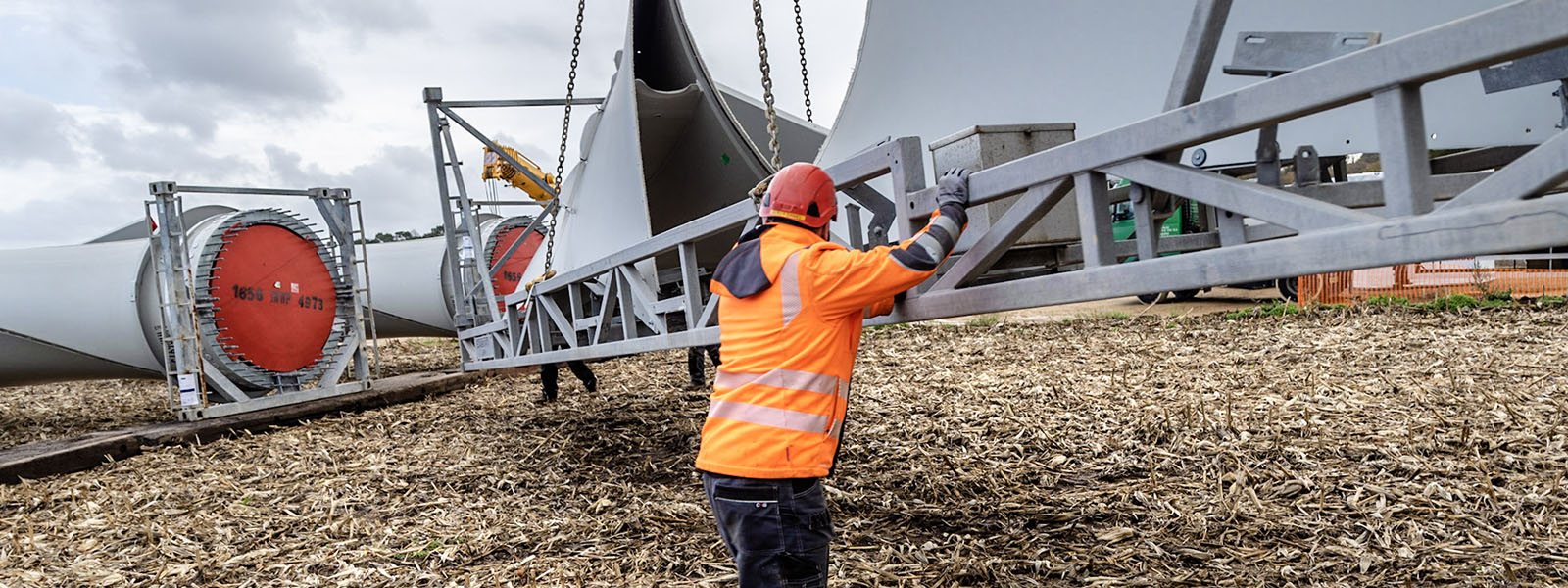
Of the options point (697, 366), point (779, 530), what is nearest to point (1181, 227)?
point (697, 366)

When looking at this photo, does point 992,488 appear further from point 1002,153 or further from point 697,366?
point 697,366

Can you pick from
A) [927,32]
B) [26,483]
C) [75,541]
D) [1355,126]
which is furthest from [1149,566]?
[26,483]

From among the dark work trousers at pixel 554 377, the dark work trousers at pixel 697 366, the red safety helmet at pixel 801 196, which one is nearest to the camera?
the red safety helmet at pixel 801 196

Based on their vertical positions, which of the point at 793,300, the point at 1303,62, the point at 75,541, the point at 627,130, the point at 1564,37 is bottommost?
the point at 75,541

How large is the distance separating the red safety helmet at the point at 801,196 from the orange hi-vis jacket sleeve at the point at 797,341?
61mm

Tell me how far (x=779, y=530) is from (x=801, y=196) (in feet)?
3.37

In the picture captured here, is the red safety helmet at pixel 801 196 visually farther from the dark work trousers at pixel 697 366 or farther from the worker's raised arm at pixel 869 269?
the dark work trousers at pixel 697 366

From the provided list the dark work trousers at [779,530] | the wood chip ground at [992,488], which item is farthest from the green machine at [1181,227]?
the dark work trousers at [779,530]

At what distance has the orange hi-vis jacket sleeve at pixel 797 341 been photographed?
261 cm

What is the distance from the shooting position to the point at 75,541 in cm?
472

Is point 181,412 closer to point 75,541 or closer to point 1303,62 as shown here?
point 75,541

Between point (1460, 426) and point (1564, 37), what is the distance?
12.8 ft

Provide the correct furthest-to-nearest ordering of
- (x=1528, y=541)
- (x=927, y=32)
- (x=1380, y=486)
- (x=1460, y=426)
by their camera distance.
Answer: (x=927, y=32) → (x=1460, y=426) → (x=1380, y=486) → (x=1528, y=541)

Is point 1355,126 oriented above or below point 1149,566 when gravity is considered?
above
